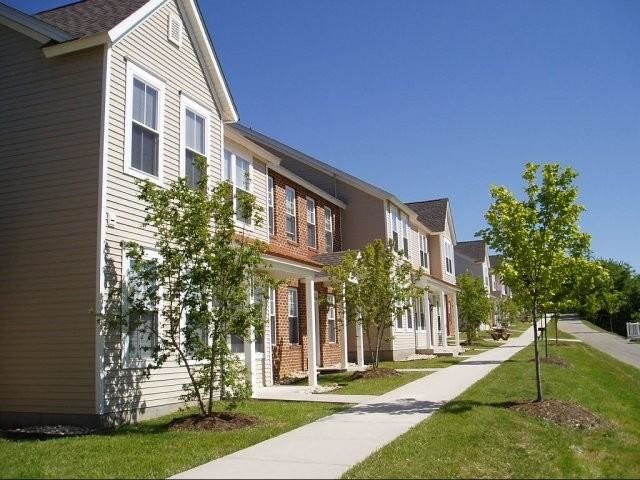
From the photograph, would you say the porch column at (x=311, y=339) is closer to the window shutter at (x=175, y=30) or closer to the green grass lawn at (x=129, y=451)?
the green grass lawn at (x=129, y=451)

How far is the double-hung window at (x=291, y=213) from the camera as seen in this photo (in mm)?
20484

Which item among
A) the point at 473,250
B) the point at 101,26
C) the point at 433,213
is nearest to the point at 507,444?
the point at 101,26

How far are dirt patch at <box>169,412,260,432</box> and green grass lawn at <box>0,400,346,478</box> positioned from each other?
0.74 ft

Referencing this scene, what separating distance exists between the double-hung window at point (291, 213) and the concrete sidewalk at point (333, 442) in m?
7.72

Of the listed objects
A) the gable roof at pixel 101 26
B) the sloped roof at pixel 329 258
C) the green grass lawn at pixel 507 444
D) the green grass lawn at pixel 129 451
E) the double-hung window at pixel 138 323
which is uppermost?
the gable roof at pixel 101 26

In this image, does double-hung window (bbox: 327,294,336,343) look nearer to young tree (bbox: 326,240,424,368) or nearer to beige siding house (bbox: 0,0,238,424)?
young tree (bbox: 326,240,424,368)

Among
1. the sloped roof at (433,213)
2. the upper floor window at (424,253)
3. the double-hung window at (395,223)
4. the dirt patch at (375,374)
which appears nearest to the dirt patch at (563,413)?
the dirt patch at (375,374)

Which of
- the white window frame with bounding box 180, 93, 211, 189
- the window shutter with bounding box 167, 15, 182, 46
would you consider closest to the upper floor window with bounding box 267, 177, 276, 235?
the white window frame with bounding box 180, 93, 211, 189

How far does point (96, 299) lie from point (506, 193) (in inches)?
309

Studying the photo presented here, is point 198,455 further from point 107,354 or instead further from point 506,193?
point 506,193

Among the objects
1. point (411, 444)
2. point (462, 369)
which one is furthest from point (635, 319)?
point (411, 444)

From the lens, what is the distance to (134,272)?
10914 millimetres

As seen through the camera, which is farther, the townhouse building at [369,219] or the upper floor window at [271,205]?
the townhouse building at [369,219]

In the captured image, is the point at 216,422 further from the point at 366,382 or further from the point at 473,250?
the point at 473,250
